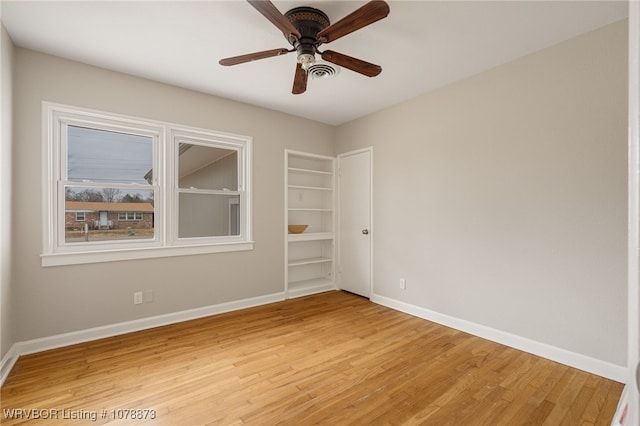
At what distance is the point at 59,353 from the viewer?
264 centimetres

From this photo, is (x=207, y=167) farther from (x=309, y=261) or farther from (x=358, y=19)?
(x=358, y=19)

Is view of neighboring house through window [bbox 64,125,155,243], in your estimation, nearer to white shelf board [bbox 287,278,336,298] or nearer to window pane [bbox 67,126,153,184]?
window pane [bbox 67,126,153,184]

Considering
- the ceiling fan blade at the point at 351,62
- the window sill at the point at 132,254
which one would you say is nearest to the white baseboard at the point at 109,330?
the window sill at the point at 132,254

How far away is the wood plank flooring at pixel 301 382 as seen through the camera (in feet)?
6.15

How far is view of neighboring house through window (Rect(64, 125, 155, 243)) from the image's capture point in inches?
115

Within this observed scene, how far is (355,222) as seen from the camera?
4520 millimetres

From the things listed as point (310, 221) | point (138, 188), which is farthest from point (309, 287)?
point (138, 188)

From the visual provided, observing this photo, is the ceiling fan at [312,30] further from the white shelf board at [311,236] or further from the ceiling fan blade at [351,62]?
the white shelf board at [311,236]

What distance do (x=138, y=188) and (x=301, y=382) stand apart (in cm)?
256

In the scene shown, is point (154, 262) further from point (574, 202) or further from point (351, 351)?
point (574, 202)

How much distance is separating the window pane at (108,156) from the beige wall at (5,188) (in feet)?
1.55

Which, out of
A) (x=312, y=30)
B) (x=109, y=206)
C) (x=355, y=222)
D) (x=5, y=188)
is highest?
(x=312, y=30)

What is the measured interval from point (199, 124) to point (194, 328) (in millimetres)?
2318

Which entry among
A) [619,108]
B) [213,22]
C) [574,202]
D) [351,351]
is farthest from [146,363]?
[619,108]
